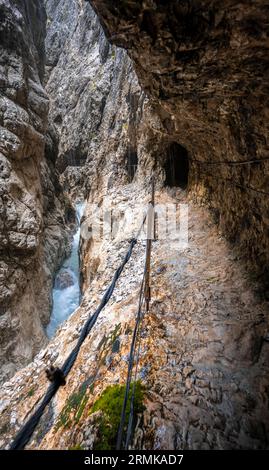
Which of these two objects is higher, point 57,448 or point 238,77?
point 238,77

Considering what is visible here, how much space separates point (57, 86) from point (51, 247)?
29.6 m

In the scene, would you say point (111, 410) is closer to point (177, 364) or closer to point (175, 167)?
point (177, 364)

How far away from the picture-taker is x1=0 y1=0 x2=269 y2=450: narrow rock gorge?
12.2 ft

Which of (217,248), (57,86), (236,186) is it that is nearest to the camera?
(236,186)

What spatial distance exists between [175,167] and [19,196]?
728 centimetres

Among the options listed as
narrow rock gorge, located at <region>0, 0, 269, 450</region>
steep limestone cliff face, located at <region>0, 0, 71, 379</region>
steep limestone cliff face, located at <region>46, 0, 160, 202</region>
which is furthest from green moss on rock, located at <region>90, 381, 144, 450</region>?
steep limestone cliff face, located at <region>46, 0, 160, 202</region>

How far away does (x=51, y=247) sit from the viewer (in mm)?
19766

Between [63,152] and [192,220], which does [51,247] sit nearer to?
[192,220]

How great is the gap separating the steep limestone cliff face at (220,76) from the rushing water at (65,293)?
42.9ft

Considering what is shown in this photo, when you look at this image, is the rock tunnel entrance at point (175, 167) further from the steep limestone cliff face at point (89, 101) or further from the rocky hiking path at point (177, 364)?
the rocky hiking path at point (177, 364)

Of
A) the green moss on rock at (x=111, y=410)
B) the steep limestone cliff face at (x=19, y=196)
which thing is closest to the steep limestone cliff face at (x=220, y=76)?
the green moss on rock at (x=111, y=410)

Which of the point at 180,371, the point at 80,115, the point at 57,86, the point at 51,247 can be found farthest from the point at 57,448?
the point at 57,86

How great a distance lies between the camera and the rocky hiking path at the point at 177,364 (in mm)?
3680

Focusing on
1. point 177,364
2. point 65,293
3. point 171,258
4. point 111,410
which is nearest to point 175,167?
point 171,258
